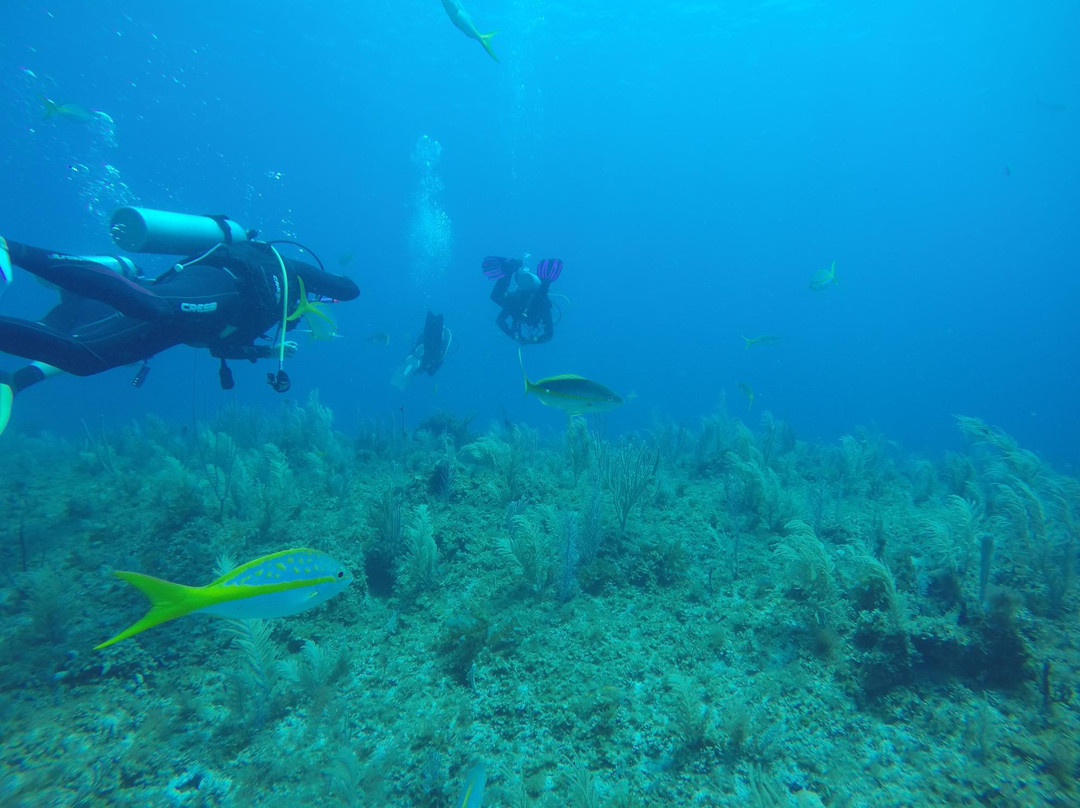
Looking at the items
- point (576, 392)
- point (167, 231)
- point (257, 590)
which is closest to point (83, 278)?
point (167, 231)

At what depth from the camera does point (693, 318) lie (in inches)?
5443

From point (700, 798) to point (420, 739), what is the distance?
1.67m

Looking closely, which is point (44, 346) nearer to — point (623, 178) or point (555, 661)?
point (555, 661)

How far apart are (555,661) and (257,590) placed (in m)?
2.15

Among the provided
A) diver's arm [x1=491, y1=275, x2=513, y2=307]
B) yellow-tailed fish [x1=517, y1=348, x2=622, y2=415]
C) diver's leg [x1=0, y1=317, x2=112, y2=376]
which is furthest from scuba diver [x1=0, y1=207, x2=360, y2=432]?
diver's arm [x1=491, y1=275, x2=513, y2=307]

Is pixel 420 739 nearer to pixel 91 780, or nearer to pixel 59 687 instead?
pixel 91 780

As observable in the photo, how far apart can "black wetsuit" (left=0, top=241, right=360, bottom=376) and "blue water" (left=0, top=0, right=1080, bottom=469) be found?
4.24 m

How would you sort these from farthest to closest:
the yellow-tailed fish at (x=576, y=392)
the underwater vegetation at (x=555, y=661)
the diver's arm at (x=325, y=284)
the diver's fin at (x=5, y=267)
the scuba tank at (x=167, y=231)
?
the diver's arm at (x=325, y=284)
the scuba tank at (x=167, y=231)
the yellow-tailed fish at (x=576, y=392)
the diver's fin at (x=5, y=267)
the underwater vegetation at (x=555, y=661)

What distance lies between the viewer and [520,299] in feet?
38.2

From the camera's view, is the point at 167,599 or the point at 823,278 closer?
the point at 167,599

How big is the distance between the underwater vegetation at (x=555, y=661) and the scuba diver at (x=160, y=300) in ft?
5.95

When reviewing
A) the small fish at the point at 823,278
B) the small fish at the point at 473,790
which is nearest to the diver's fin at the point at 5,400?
the small fish at the point at 473,790

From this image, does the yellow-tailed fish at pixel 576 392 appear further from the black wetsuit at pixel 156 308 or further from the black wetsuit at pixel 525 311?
the black wetsuit at pixel 525 311

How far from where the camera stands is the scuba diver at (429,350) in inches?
508
